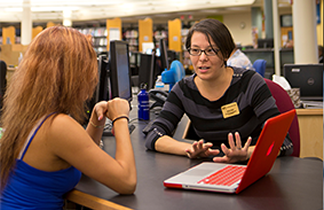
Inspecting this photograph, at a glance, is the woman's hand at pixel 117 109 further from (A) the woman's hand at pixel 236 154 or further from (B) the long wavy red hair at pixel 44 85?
(A) the woman's hand at pixel 236 154

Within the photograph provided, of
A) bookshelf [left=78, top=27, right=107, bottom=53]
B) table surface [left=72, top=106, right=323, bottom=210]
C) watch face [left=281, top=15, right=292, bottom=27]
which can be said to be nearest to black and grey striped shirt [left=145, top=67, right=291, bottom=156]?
table surface [left=72, top=106, right=323, bottom=210]

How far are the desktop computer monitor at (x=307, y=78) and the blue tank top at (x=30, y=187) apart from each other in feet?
9.39

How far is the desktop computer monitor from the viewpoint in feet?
10.5

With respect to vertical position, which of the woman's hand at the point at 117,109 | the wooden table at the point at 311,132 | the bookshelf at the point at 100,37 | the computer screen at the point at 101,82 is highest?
the bookshelf at the point at 100,37

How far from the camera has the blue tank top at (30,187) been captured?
2.96 ft

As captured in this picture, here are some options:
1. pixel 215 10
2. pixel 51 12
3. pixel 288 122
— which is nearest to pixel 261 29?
pixel 215 10

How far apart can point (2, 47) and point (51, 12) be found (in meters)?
6.10

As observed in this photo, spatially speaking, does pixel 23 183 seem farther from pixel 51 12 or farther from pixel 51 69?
pixel 51 12

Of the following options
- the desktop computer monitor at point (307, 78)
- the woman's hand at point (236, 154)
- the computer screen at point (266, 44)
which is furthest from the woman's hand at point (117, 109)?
the computer screen at point (266, 44)

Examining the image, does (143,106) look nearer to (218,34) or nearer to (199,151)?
(218,34)

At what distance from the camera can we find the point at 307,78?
3.22 metres

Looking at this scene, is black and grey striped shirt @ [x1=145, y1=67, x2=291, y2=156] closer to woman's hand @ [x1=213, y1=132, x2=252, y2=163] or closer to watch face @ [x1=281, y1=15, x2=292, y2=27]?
woman's hand @ [x1=213, y1=132, x2=252, y2=163]

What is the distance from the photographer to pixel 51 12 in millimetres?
14117

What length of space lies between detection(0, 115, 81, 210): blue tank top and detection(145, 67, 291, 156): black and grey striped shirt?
568mm
